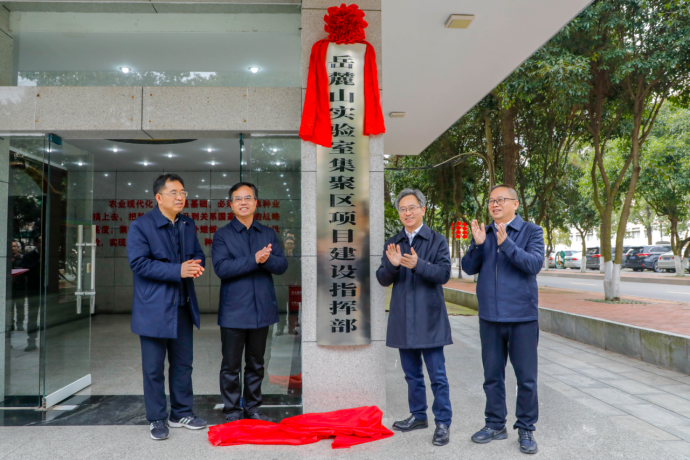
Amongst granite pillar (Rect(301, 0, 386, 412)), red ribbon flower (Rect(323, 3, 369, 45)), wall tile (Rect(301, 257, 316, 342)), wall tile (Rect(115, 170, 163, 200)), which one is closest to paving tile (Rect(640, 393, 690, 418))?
granite pillar (Rect(301, 0, 386, 412))

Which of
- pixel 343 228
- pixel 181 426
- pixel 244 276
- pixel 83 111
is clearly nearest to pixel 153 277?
pixel 244 276

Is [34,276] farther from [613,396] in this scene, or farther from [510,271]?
[613,396]

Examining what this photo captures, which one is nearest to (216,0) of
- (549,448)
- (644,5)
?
(549,448)

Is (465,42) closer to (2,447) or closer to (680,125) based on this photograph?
(2,447)

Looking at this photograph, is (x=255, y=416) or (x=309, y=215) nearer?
(x=255, y=416)

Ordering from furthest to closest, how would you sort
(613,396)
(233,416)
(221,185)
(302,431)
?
(221,185) < (613,396) < (233,416) < (302,431)

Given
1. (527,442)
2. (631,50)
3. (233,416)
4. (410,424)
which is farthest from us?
(631,50)

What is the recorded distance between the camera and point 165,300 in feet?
10.7

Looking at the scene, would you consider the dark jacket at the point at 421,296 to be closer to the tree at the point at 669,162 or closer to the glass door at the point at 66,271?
the glass door at the point at 66,271

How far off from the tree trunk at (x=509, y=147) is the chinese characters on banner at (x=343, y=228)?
8.41m

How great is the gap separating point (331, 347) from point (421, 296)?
2.93 ft

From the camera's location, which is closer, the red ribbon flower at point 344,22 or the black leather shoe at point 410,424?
the black leather shoe at point 410,424

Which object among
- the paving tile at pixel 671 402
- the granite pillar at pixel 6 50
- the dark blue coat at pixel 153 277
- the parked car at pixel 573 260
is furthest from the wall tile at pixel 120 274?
the parked car at pixel 573 260

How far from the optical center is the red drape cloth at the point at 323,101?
3.70 m
